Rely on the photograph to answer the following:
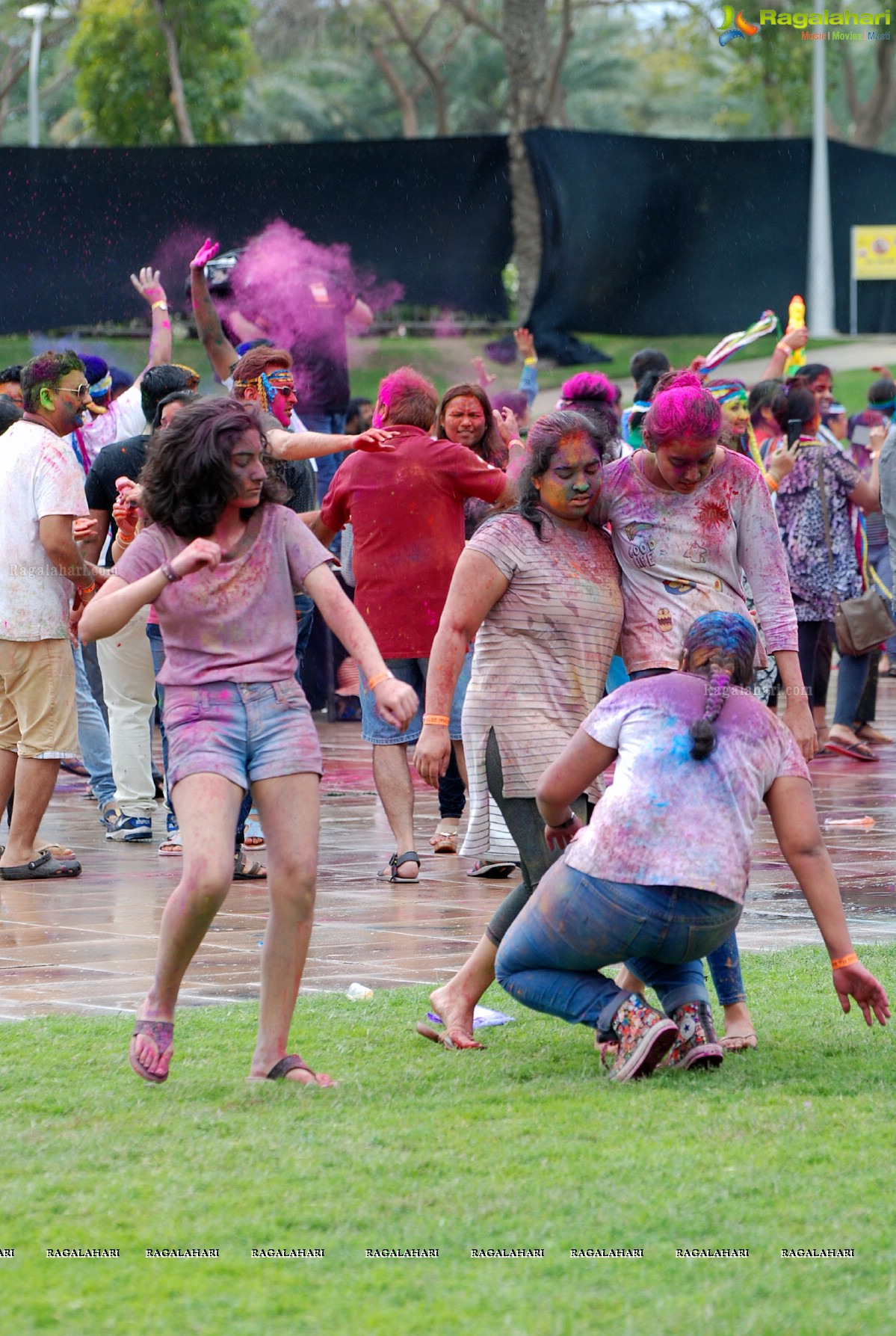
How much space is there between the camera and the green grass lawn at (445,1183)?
319 cm

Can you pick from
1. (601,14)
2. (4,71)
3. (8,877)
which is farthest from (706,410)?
(601,14)

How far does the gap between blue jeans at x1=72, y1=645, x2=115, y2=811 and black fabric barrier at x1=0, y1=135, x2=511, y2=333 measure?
18.6 feet

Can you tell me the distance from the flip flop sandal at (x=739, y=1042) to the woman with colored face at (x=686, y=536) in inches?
36.0

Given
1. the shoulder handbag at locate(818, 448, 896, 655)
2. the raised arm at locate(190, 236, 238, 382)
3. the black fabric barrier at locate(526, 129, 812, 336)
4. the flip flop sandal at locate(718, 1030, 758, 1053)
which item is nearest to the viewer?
the flip flop sandal at locate(718, 1030, 758, 1053)

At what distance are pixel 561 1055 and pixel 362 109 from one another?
5088 centimetres

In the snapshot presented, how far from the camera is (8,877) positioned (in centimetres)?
816

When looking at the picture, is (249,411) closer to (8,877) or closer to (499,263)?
(8,877)

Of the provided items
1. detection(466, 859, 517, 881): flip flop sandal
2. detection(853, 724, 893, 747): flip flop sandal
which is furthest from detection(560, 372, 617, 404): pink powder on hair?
detection(853, 724, 893, 747): flip flop sandal

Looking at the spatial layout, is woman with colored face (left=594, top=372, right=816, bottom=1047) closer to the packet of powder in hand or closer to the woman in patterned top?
the packet of powder in hand

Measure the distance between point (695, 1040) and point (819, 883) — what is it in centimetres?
53

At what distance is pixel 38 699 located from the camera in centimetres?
812

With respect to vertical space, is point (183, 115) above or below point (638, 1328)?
above

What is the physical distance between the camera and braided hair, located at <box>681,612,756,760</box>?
A: 4.63 metres

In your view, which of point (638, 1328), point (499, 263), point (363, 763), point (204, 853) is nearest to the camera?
point (638, 1328)
